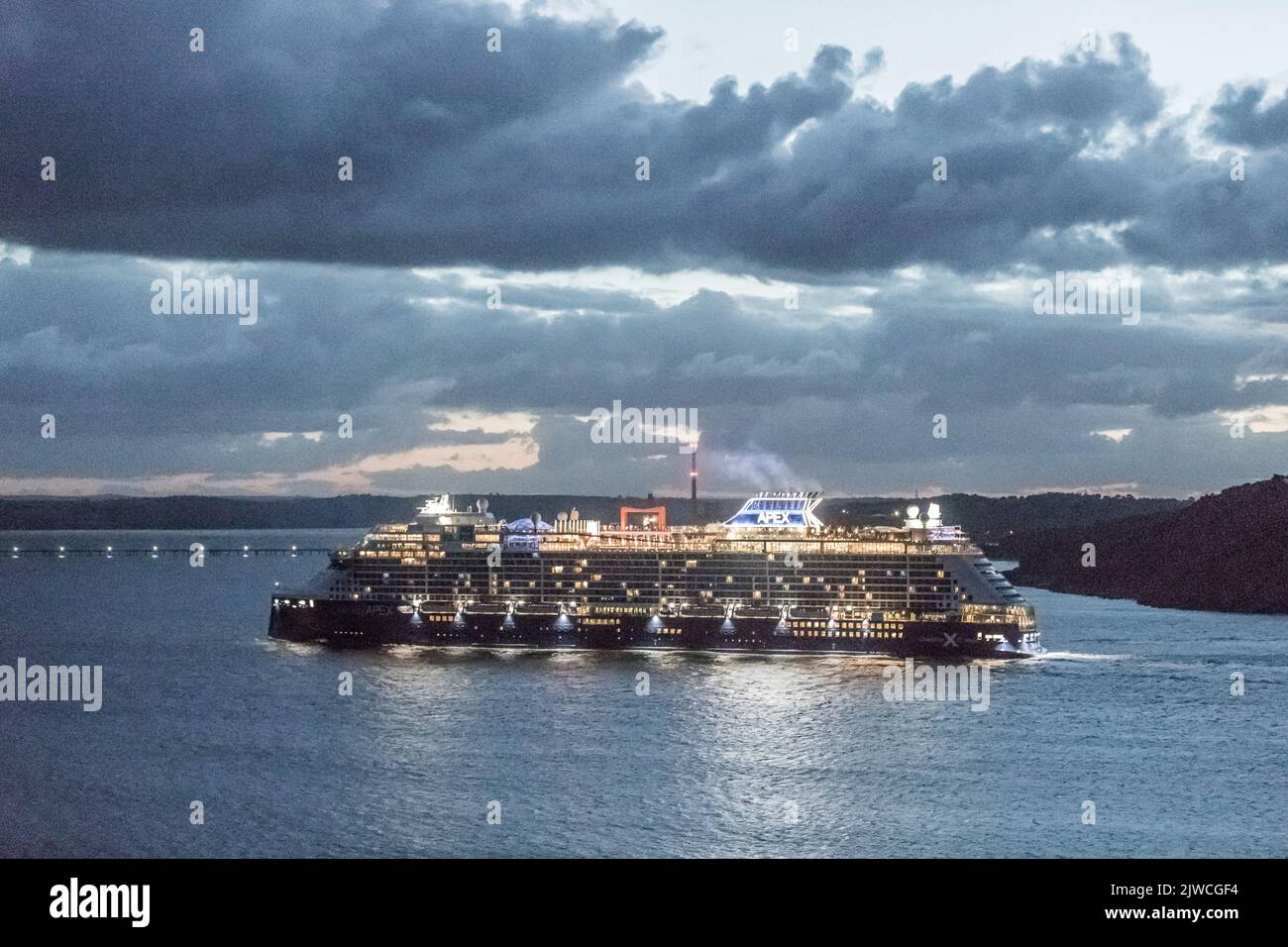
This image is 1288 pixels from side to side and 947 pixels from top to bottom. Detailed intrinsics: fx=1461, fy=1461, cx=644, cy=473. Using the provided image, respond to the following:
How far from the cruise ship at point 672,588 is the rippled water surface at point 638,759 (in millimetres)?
2447

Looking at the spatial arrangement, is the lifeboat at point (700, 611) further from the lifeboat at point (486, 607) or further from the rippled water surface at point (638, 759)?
the lifeboat at point (486, 607)

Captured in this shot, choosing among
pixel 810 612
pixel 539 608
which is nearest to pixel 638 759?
pixel 810 612

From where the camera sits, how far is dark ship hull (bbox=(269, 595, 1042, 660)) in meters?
76.4

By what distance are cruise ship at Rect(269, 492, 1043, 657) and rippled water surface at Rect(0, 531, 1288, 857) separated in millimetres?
2447

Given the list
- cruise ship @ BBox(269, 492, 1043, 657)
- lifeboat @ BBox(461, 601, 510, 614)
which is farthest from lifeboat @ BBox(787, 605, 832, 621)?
→ lifeboat @ BBox(461, 601, 510, 614)

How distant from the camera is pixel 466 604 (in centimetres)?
8419

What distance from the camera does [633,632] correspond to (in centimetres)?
8075

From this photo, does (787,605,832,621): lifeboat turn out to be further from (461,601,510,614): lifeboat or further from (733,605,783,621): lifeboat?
(461,601,510,614): lifeboat

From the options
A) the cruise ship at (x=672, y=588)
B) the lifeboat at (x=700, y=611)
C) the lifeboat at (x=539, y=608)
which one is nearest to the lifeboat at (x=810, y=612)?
the cruise ship at (x=672, y=588)

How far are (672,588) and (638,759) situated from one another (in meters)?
30.7

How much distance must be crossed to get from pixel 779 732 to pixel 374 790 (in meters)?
16.9

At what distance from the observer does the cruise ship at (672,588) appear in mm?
77375

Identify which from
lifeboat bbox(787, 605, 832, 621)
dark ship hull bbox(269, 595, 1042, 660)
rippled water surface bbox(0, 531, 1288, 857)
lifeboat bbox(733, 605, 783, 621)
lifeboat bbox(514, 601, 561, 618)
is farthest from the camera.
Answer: lifeboat bbox(514, 601, 561, 618)
